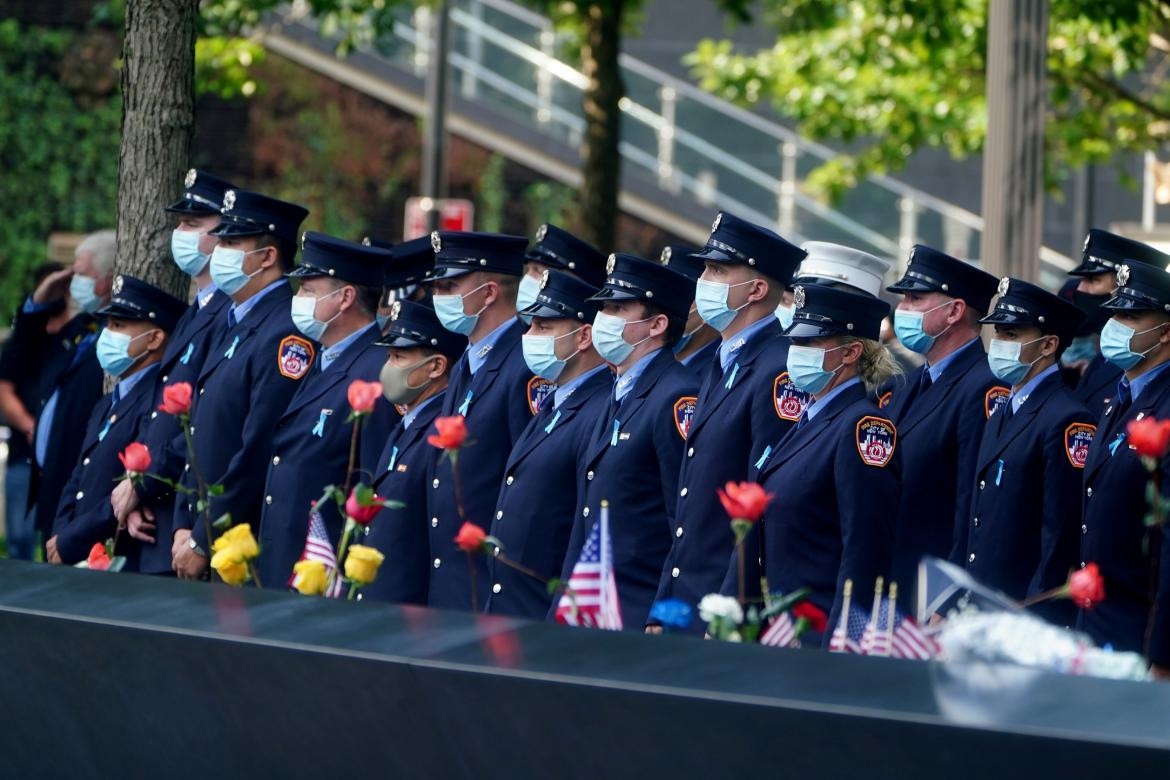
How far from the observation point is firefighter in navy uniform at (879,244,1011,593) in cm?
657

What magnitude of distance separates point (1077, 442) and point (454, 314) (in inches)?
83.0

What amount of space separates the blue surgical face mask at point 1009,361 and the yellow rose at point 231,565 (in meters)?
2.76

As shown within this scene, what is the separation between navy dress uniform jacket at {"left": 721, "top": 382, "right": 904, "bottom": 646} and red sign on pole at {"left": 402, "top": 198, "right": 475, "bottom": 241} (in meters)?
11.8

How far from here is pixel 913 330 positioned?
22.1 ft

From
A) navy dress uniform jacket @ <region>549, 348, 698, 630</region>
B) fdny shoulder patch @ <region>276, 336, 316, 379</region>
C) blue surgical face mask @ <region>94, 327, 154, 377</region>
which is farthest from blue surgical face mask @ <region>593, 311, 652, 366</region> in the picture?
blue surgical face mask @ <region>94, 327, 154, 377</region>

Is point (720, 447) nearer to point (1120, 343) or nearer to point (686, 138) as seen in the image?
point (1120, 343)

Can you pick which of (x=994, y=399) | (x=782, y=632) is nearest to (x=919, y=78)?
(x=994, y=399)

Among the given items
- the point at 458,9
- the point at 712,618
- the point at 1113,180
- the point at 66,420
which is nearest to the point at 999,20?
the point at 66,420

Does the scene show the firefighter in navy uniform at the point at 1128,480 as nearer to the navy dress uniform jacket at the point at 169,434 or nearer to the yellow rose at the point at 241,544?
the yellow rose at the point at 241,544

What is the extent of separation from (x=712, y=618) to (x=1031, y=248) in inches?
212

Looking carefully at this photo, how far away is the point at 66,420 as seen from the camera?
356 inches

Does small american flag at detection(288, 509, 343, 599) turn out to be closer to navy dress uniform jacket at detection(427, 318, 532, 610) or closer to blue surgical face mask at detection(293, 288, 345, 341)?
navy dress uniform jacket at detection(427, 318, 532, 610)

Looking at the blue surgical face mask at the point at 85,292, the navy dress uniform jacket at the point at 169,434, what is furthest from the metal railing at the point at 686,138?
the navy dress uniform jacket at the point at 169,434

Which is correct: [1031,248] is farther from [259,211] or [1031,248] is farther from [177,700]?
[177,700]
